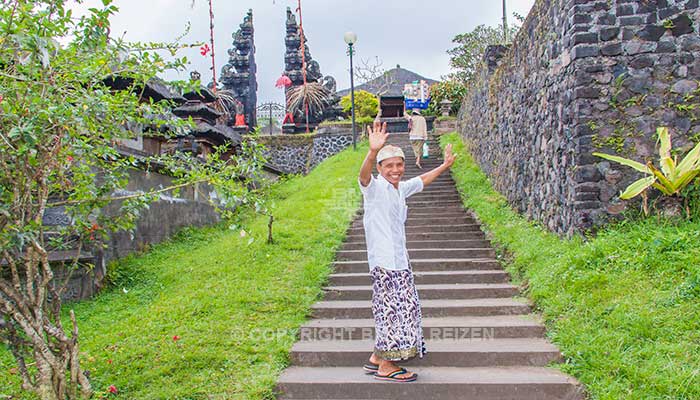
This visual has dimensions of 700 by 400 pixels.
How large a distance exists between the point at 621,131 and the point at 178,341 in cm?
456

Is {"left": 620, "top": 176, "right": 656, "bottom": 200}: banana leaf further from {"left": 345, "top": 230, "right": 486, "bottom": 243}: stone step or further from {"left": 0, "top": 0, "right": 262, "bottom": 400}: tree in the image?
{"left": 0, "top": 0, "right": 262, "bottom": 400}: tree

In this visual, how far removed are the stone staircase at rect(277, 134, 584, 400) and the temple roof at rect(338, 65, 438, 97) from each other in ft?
60.3

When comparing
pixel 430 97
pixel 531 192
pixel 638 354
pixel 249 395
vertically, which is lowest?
pixel 249 395

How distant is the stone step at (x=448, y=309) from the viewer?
5145 mm

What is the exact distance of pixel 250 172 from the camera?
451 cm

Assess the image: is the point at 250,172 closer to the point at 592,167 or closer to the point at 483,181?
the point at 592,167

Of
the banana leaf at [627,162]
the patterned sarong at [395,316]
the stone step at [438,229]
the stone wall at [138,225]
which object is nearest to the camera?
the patterned sarong at [395,316]

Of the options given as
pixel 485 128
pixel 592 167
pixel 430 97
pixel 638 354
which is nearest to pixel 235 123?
pixel 430 97

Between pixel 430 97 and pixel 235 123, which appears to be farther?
pixel 235 123

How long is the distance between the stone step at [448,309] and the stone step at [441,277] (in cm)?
56

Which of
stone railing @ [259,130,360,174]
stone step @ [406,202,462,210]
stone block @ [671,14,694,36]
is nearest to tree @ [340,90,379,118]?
stone railing @ [259,130,360,174]

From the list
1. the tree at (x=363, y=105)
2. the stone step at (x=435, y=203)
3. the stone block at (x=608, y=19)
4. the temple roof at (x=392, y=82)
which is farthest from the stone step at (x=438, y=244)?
the temple roof at (x=392, y=82)

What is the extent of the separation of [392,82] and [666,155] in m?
25.7

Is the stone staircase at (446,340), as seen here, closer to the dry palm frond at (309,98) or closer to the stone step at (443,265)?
the stone step at (443,265)
